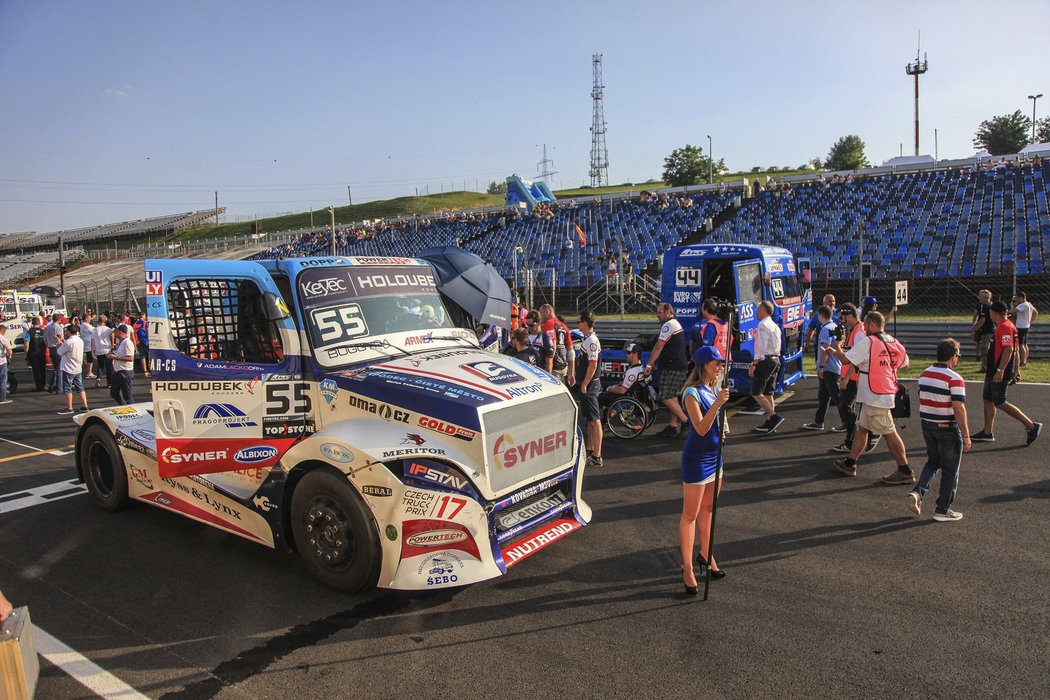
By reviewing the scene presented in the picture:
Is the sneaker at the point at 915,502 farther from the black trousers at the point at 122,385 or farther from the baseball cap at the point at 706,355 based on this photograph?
the black trousers at the point at 122,385

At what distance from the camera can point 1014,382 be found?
12.4 metres

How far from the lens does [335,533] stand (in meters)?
4.76

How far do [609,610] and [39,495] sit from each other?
6594 mm

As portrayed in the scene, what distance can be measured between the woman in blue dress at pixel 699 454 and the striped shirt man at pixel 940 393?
2558 millimetres

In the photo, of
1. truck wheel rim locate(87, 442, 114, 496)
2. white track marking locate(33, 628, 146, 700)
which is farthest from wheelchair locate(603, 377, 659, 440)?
white track marking locate(33, 628, 146, 700)

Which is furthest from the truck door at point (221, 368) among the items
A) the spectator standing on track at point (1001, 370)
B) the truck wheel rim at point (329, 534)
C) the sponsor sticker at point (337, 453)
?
the spectator standing on track at point (1001, 370)

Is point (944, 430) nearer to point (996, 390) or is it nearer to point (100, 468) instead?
point (996, 390)

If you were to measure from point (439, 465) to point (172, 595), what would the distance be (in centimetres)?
232

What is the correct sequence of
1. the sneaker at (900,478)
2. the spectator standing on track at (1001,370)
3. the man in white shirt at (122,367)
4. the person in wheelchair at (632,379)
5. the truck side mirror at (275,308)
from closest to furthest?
the truck side mirror at (275,308)
the sneaker at (900,478)
the spectator standing on track at (1001,370)
the person in wheelchair at (632,379)
the man in white shirt at (122,367)

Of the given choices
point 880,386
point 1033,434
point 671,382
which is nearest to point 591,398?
point 671,382

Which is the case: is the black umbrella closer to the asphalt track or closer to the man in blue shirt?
the man in blue shirt

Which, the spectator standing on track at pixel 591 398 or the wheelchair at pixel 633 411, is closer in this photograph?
the spectator standing on track at pixel 591 398

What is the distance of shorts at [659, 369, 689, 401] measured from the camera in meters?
8.96

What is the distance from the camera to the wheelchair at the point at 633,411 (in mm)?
9602
